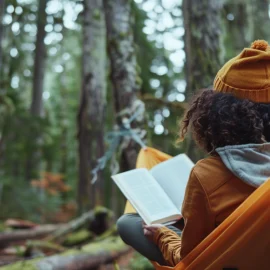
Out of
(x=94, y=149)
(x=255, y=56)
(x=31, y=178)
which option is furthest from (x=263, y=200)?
(x=31, y=178)

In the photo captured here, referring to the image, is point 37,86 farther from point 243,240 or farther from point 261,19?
point 243,240

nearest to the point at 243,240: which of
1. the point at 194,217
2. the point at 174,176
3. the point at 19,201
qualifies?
the point at 194,217

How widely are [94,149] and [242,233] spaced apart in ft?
18.5

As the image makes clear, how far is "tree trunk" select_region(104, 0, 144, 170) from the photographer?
4.29 metres

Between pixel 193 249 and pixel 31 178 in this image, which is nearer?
pixel 193 249

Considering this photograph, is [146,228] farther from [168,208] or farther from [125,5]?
[125,5]

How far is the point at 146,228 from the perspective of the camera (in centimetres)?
220

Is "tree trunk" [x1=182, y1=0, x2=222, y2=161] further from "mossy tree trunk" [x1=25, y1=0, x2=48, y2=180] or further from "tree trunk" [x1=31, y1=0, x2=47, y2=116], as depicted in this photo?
"tree trunk" [x1=31, y1=0, x2=47, y2=116]

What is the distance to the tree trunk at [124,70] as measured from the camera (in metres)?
4.29

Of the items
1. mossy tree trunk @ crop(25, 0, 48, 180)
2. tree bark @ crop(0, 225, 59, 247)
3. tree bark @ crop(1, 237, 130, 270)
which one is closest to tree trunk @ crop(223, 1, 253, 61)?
tree bark @ crop(1, 237, 130, 270)

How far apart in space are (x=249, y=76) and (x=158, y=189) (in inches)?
38.4

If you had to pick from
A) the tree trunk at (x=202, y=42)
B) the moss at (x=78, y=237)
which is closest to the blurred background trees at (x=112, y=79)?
the tree trunk at (x=202, y=42)

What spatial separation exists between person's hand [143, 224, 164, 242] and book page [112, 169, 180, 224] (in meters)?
0.05

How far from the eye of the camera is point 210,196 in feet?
5.57
